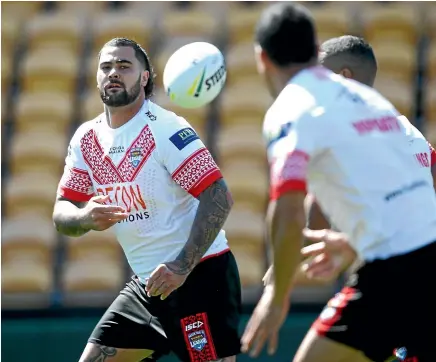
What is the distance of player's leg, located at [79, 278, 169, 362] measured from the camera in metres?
5.96

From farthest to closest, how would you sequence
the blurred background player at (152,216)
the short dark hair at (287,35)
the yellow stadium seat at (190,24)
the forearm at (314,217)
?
the yellow stadium seat at (190,24) → the blurred background player at (152,216) → the forearm at (314,217) → the short dark hair at (287,35)

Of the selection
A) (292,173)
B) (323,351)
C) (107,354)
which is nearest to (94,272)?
(107,354)

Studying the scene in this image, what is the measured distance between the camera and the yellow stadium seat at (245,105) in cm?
1085

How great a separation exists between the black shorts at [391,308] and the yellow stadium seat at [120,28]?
7445mm

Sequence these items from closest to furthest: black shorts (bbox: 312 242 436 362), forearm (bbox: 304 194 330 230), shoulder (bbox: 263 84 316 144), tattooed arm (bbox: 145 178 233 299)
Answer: shoulder (bbox: 263 84 316 144), black shorts (bbox: 312 242 436 362), tattooed arm (bbox: 145 178 233 299), forearm (bbox: 304 194 330 230)

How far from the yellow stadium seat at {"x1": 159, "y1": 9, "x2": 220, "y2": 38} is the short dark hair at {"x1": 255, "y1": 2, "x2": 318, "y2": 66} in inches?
283

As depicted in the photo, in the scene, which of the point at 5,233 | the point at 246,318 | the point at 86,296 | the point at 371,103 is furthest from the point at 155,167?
the point at 5,233

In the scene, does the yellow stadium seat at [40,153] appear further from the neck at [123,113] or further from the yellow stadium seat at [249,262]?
the neck at [123,113]

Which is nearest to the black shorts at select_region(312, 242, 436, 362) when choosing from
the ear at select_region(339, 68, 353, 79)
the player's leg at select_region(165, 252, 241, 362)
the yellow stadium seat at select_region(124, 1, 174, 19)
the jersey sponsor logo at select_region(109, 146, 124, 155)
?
the player's leg at select_region(165, 252, 241, 362)

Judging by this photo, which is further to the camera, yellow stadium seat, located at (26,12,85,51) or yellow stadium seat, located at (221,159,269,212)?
yellow stadium seat, located at (26,12,85,51)

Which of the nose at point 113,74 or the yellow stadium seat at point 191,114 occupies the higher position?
the nose at point 113,74

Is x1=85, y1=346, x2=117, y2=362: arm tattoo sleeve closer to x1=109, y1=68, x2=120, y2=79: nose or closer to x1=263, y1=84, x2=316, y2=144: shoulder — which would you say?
x1=109, y1=68, x2=120, y2=79: nose

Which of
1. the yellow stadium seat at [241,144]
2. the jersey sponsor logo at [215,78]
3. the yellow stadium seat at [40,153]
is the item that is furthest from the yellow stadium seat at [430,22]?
the jersey sponsor logo at [215,78]

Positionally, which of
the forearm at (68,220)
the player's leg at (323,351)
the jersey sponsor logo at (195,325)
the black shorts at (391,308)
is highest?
the forearm at (68,220)
